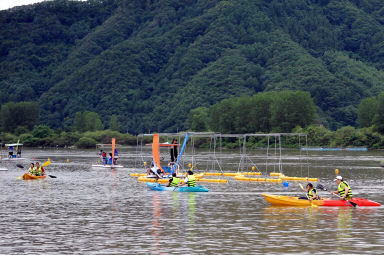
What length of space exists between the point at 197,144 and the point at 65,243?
164489 millimetres

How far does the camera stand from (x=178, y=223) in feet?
110

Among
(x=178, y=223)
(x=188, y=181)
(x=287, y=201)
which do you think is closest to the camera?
(x=178, y=223)

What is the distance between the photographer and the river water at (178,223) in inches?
1060

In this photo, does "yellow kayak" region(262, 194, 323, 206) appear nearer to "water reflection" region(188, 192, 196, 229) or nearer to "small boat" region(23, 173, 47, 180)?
"water reflection" region(188, 192, 196, 229)

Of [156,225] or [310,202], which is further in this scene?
[310,202]

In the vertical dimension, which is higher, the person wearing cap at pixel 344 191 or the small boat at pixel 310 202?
the person wearing cap at pixel 344 191

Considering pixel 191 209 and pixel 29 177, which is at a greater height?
pixel 29 177

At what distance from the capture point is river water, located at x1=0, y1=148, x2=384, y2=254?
26922 mm

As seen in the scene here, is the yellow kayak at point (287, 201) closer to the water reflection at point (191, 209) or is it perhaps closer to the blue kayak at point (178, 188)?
the water reflection at point (191, 209)

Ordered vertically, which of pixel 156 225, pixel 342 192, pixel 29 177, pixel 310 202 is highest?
pixel 342 192

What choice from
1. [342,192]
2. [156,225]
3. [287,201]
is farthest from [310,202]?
[156,225]

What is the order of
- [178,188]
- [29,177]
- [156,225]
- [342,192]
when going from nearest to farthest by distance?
[156,225] < [342,192] < [178,188] < [29,177]

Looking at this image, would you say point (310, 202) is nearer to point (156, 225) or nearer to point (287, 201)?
point (287, 201)

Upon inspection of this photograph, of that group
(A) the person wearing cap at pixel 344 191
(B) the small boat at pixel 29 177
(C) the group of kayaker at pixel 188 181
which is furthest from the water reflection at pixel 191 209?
(B) the small boat at pixel 29 177
